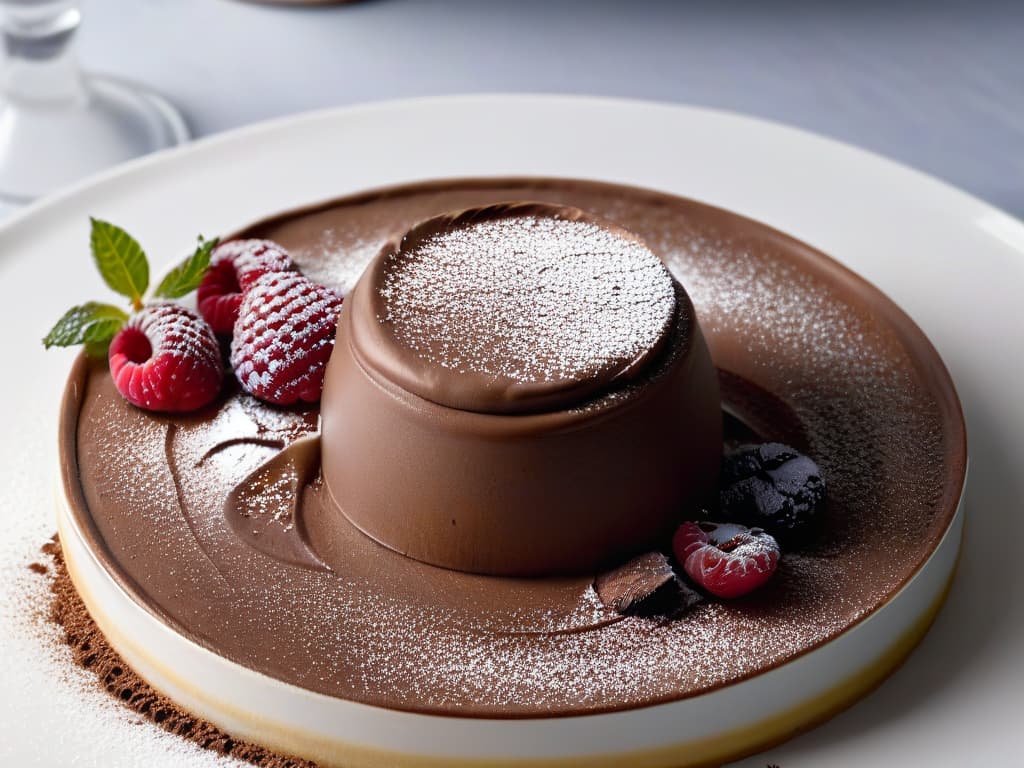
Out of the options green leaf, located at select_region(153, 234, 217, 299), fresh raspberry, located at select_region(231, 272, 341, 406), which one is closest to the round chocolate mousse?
fresh raspberry, located at select_region(231, 272, 341, 406)

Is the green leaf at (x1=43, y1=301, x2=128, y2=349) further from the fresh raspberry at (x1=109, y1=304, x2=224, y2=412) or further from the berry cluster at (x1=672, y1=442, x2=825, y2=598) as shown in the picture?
the berry cluster at (x1=672, y1=442, x2=825, y2=598)

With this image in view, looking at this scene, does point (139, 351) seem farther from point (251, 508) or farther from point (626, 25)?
point (626, 25)

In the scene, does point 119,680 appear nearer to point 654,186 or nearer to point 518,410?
point 518,410

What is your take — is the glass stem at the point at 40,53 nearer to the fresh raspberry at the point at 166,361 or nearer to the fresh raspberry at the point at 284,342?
the fresh raspberry at the point at 166,361

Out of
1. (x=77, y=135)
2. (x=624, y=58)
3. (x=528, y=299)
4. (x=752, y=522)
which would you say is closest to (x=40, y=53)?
(x=77, y=135)

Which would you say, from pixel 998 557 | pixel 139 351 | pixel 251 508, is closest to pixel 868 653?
pixel 998 557

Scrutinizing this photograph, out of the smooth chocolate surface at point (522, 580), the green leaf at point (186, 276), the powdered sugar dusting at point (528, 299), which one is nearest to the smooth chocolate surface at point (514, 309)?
the powdered sugar dusting at point (528, 299)

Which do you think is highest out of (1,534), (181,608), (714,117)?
(714,117)
